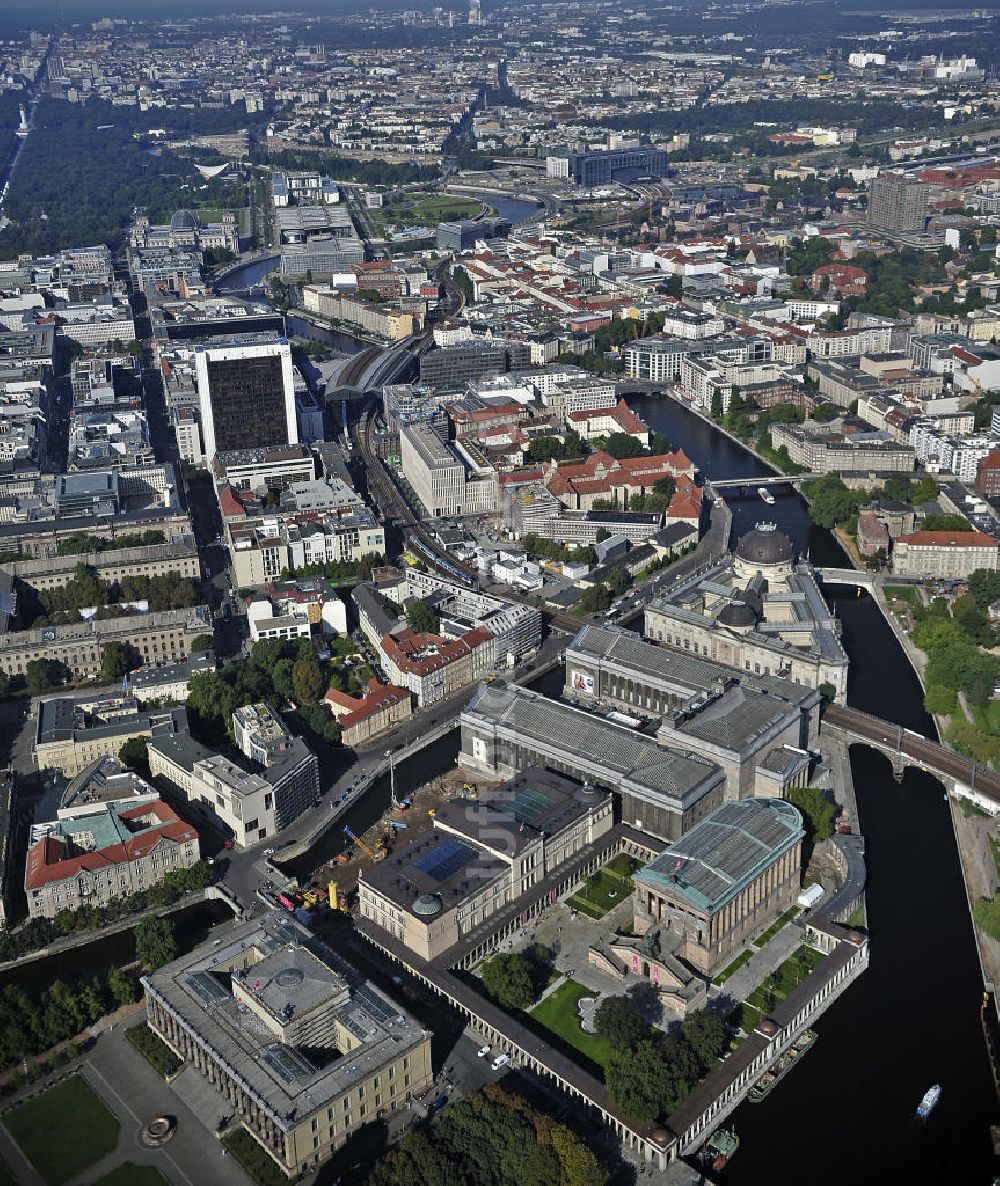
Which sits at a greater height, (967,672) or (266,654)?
(967,672)

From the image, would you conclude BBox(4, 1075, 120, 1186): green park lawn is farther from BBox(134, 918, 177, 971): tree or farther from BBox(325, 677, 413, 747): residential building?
Result: BBox(325, 677, 413, 747): residential building

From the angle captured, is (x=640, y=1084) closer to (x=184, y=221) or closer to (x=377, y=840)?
(x=377, y=840)

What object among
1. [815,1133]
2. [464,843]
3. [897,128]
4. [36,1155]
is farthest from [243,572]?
[897,128]

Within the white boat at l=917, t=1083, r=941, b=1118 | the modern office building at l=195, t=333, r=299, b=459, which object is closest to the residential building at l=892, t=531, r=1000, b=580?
the white boat at l=917, t=1083, r=941, b=1118

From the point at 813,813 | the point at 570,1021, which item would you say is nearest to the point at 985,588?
the point at 813,813

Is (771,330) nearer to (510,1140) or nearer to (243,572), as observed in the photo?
(243,572)

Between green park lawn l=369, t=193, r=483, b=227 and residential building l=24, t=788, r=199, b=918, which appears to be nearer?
residential building l=24, t=788, r=199, b=918

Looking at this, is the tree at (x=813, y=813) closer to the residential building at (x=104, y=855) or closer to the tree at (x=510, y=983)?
the tree at (x=510, y=983)
